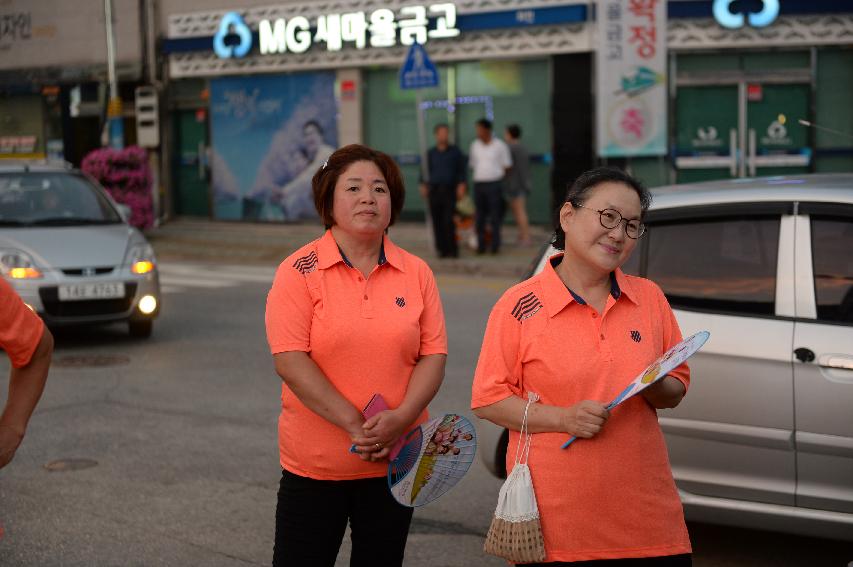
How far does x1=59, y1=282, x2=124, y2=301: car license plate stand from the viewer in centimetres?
1082

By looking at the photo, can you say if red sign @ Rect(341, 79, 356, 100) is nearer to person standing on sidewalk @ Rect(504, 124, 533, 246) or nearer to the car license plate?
person standing on sidewalk @ Rect(504, 124, 533, 246)

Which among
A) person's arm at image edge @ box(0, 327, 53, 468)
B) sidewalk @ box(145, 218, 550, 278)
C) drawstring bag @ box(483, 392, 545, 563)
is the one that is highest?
person's arm at image edge @ box(0, 327, 53, 468)

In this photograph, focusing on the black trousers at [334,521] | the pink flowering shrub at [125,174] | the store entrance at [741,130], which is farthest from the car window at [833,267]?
the pink flowering shrub at [125,174]

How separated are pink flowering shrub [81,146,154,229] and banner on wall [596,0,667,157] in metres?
8.48

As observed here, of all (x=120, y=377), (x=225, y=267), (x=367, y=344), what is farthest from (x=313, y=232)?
(x=367, y=344)

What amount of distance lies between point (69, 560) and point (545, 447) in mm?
3049

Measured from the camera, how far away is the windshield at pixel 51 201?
1174 centimetres

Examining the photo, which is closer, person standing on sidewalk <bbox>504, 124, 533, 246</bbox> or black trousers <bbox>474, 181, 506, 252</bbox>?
black trousers <bbox>474, 181, 506, 252</bbox>

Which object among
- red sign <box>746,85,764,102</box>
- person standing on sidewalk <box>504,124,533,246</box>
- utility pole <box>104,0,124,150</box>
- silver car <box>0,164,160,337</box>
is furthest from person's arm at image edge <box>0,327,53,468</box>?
utility pole <box>104,0,124,150</box>

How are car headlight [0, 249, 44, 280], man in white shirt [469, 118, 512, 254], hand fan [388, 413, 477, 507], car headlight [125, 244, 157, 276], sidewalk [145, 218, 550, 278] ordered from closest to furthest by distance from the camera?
hand fan [388, 413, 477, 507] < car headlight [0, 249, 44, 280] < car headlight [125, 244, 157, 276] < sidewalk [145, 218, 550, 278] < man in white shirt [469, 118, 512, 254]

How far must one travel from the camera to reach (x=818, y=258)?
5.12 metres

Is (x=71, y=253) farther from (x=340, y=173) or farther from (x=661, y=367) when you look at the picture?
(x=661, y=367)

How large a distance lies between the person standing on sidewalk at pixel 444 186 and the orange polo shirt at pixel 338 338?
14382 millimetres

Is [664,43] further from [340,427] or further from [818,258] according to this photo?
[340,427]
